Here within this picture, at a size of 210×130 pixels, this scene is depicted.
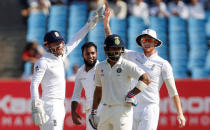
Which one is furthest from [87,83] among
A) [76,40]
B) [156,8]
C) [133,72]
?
[156,8]

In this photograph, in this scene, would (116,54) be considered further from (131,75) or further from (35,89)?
(35,89)

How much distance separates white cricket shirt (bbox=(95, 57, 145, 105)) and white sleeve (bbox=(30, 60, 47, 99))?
1178 millimetres

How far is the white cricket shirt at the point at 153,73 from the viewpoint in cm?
764

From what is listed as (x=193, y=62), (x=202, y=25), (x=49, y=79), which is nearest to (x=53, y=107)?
(x=49, y=79)

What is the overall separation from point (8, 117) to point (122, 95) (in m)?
5.90

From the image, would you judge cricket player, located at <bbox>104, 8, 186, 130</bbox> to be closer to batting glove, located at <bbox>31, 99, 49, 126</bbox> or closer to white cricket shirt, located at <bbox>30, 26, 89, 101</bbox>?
white cricket shirt, located at <bbox>30, 26, 89, 101</bbox>

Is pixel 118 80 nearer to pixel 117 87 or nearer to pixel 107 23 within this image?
pixel 117 87

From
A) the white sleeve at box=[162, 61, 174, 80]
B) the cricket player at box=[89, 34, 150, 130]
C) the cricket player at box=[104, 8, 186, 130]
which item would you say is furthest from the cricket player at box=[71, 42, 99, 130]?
the cricket player at box=[89, 34, 150, 130]

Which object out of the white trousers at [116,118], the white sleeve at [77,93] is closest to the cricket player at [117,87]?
the white trousers at [116,118]

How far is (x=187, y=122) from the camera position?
11633mm

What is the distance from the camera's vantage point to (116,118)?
657cm

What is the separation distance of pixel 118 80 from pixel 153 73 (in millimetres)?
1200

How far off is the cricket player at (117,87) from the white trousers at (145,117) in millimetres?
906

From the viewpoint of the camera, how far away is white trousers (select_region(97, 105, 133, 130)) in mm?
6578
